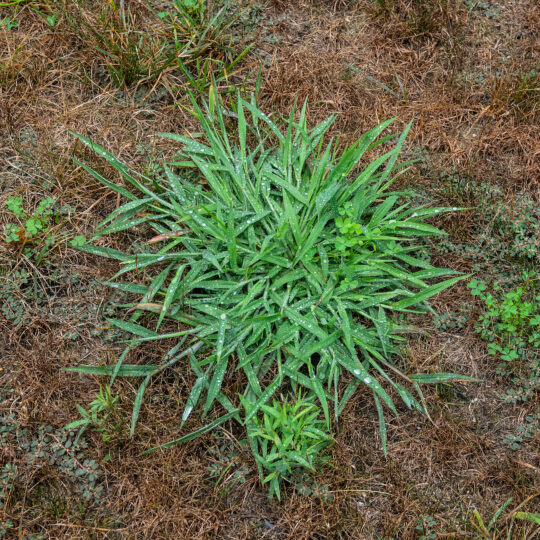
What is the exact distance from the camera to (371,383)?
2.03 m

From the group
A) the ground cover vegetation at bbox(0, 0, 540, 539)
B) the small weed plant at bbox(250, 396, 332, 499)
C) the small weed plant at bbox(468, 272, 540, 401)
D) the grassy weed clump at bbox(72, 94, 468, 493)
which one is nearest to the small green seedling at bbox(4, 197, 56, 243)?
the ground cover vegetation at bbox(0, 0, 540, 539)

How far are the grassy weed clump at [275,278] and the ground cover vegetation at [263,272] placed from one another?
0.01 metres

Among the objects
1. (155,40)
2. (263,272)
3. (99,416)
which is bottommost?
(99,416)

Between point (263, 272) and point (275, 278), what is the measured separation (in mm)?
55

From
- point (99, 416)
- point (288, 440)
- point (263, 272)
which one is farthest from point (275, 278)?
point (99, 416)

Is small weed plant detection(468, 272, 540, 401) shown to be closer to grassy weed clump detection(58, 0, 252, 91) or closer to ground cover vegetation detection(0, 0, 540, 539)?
ground cover vegetation detection(0, 0, 540, 539)

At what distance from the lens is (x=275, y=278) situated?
2119 millimetres

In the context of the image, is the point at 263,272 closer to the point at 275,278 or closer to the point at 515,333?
the point at 275,278

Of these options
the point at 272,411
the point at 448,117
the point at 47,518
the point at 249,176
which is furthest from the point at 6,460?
the point at 448,117

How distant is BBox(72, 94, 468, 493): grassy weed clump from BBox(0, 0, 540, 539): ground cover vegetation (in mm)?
13

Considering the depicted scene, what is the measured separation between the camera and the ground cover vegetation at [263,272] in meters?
1.96

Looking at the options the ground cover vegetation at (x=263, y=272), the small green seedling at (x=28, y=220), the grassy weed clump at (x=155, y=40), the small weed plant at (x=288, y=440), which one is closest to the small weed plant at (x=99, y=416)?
the ground cover vegetation at (x=263, y=272)

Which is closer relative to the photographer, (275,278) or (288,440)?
(288,440)

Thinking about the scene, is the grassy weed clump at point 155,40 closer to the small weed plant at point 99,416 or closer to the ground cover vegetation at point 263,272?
the ground cover vegetation at point 263,272
